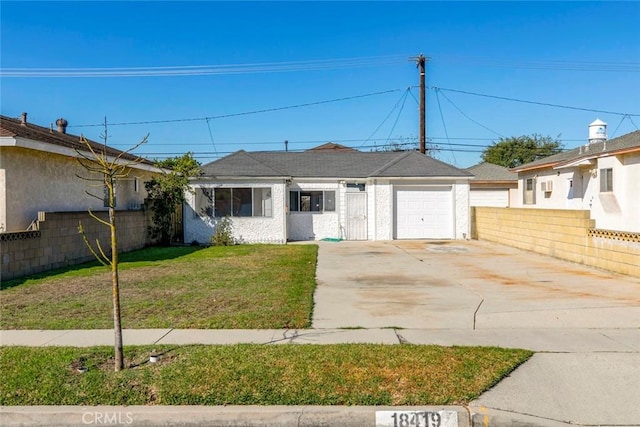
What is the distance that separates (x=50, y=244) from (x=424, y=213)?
1469 centimetres

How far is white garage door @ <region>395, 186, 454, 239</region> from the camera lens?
21.7 m

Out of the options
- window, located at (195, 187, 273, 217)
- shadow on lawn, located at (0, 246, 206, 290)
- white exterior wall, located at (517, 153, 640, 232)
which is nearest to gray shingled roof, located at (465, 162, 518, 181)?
white exterior wall, located at (517, 153, 640, 232)

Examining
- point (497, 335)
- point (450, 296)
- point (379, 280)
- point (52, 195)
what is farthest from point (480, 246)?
point (52, 195)

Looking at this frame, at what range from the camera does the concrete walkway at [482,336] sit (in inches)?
167

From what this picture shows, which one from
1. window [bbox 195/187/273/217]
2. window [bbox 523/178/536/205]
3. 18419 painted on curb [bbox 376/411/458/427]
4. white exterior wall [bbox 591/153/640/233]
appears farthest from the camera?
window [bbox 523/178/536/205]

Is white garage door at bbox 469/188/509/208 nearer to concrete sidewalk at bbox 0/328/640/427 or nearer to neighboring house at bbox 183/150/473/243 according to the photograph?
neighboring house at bbox 183/150/473/243

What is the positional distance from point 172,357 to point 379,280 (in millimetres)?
6456

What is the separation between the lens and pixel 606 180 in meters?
17.3

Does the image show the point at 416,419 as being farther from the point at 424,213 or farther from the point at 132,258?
the point at 424,213

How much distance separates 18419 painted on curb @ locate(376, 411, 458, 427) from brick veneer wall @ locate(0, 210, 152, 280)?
1009 centimetres

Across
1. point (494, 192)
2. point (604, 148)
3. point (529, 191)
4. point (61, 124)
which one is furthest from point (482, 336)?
point (494, 192)

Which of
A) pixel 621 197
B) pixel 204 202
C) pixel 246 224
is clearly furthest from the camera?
pixel 204 202

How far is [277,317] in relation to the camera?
7398mm

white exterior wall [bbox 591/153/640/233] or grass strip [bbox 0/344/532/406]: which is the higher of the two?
white exterior wall [bbox 591/153/640/233]
